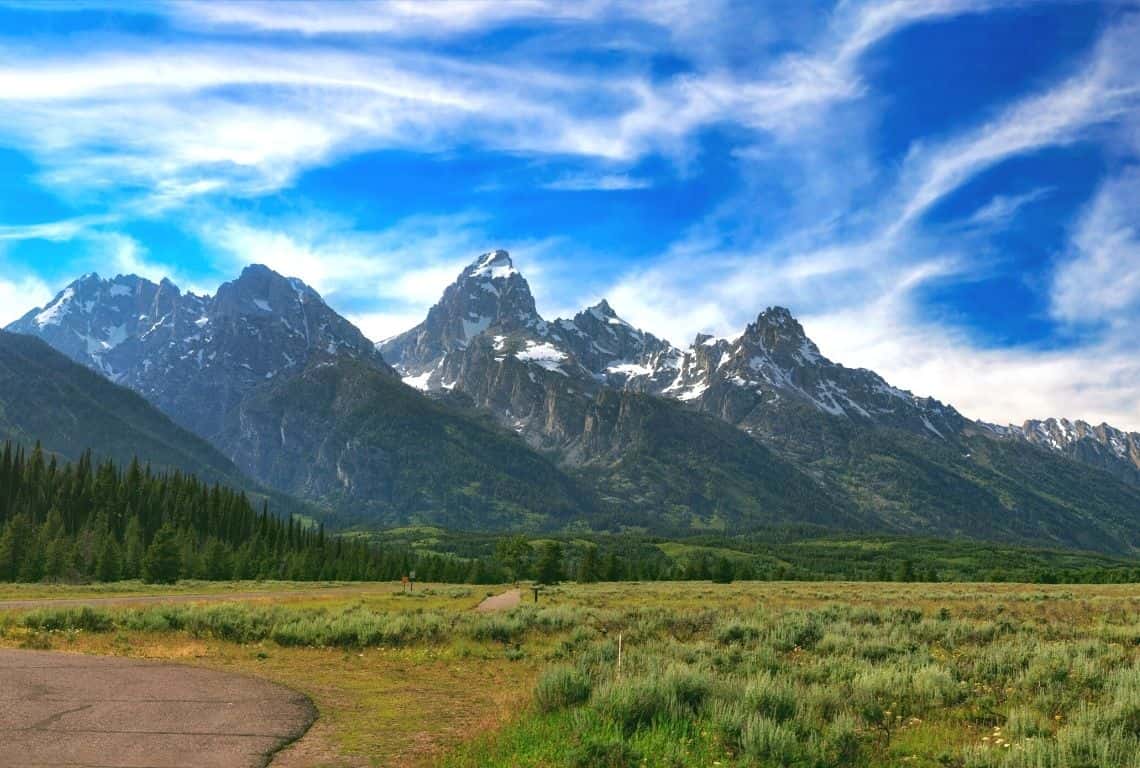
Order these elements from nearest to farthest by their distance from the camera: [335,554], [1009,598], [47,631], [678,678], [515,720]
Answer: [515,720], [678,678], [47,631], [1009,598], [335,554]

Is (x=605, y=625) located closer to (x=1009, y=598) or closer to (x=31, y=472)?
(x=1009, y=598)

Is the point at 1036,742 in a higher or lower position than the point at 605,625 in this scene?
higher

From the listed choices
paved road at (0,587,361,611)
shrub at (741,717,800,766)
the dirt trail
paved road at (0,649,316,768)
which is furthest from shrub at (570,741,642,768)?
paved road at (0,587,361,611)

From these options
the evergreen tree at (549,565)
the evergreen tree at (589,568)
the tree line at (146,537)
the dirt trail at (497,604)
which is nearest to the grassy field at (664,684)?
the dirt trail at (497,604)

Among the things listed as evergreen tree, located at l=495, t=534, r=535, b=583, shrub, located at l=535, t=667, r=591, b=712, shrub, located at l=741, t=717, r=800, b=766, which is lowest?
evergreen tree, located at l=495, t=534, r=535, b=583

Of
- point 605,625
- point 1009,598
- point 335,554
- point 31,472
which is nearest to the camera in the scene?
point 605,625

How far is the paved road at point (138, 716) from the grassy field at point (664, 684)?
103 cm

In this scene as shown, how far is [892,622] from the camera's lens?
38.3 metres

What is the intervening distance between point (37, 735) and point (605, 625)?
2692cm

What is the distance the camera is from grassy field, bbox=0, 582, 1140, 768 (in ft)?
43.5

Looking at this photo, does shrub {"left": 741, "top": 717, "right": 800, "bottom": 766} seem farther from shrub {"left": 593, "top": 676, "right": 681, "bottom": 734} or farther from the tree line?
the tree line

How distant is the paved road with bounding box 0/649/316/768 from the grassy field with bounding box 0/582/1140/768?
103cm

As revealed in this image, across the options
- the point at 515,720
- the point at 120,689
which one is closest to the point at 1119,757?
the point at 515,720

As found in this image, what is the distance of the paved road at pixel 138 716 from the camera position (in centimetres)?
1316
